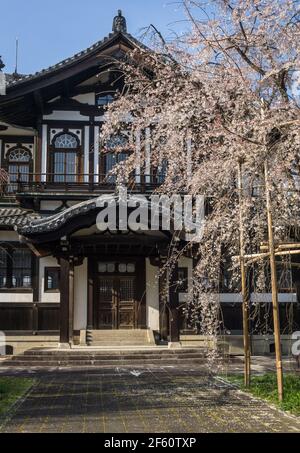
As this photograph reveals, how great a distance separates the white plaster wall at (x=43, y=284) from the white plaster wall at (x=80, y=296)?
0.70 m

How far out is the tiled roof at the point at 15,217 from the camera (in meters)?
18.5

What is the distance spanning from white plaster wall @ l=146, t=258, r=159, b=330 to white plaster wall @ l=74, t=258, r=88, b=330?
225cm

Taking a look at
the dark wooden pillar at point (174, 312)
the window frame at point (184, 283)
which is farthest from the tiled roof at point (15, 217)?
the window frame at point (184, 283)

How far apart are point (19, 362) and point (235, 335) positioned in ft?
24.6

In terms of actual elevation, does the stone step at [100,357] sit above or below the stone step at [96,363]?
above

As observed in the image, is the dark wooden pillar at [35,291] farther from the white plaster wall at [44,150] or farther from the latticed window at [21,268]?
the white plaster wall at [44,150]

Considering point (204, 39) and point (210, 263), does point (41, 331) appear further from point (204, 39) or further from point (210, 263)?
point (204, 39)

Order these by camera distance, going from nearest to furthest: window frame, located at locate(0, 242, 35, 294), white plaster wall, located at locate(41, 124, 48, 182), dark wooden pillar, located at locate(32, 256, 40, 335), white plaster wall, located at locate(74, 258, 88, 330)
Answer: dark wooden pillar, located at locate(32, 256, 40, 335), white plaster wall, located at locate(74, 258, 88, 330), window frame, located at locate(0, 242, 35, 294), white plaster wall, located at locate(41, 124, 48, 182)

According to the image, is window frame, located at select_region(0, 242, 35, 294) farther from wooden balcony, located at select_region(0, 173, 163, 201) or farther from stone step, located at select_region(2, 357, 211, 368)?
stone step, located at select_region(2, 357, 211, 368)

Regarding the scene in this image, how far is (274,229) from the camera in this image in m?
9.55

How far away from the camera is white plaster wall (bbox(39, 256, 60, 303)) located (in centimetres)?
1912

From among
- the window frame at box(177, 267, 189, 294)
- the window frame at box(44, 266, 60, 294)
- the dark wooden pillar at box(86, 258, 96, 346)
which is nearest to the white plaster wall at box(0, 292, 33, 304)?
the window frame at box(44, 266, 60, 294)

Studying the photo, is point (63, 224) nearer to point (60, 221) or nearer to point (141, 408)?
point (60, 221)

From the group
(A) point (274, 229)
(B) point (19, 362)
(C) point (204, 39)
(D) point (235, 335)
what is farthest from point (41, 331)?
(C) point (204, 39)
